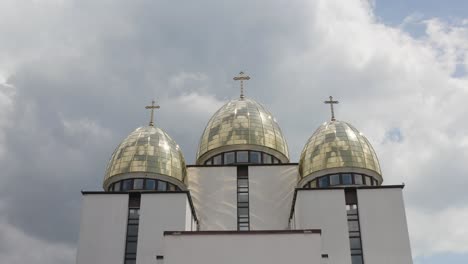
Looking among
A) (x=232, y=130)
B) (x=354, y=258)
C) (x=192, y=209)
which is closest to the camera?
(x=354, y=258)

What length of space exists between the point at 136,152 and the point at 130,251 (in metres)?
5.60

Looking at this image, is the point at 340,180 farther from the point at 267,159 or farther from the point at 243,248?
the point at 243,248

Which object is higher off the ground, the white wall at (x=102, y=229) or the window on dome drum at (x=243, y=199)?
the window on dome drum at (x=243, y=199)

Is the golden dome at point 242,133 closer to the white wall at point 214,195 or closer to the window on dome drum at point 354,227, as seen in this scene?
the white wall at point 214,195

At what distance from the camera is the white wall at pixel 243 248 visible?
2136 cm

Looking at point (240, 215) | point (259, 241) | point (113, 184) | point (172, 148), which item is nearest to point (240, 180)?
point (240, 215)

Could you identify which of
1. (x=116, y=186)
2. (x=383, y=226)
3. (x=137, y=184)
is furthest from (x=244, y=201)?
(x=383, y=226)

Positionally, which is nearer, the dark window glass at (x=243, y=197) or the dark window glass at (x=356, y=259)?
the dark window glass at (x=356, y=259)

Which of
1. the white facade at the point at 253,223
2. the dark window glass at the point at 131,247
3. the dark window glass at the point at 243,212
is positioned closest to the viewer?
the white facade at the point at 253,223

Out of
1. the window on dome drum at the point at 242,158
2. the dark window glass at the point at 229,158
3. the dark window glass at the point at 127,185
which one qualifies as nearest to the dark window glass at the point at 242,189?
the window on dome drum at the point at 242,158

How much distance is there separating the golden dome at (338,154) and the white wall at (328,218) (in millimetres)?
2241

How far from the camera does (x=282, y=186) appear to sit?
29.9 metres

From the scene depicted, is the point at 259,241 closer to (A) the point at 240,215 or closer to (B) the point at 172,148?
(A) the point at 240,215

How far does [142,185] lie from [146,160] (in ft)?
4.29
